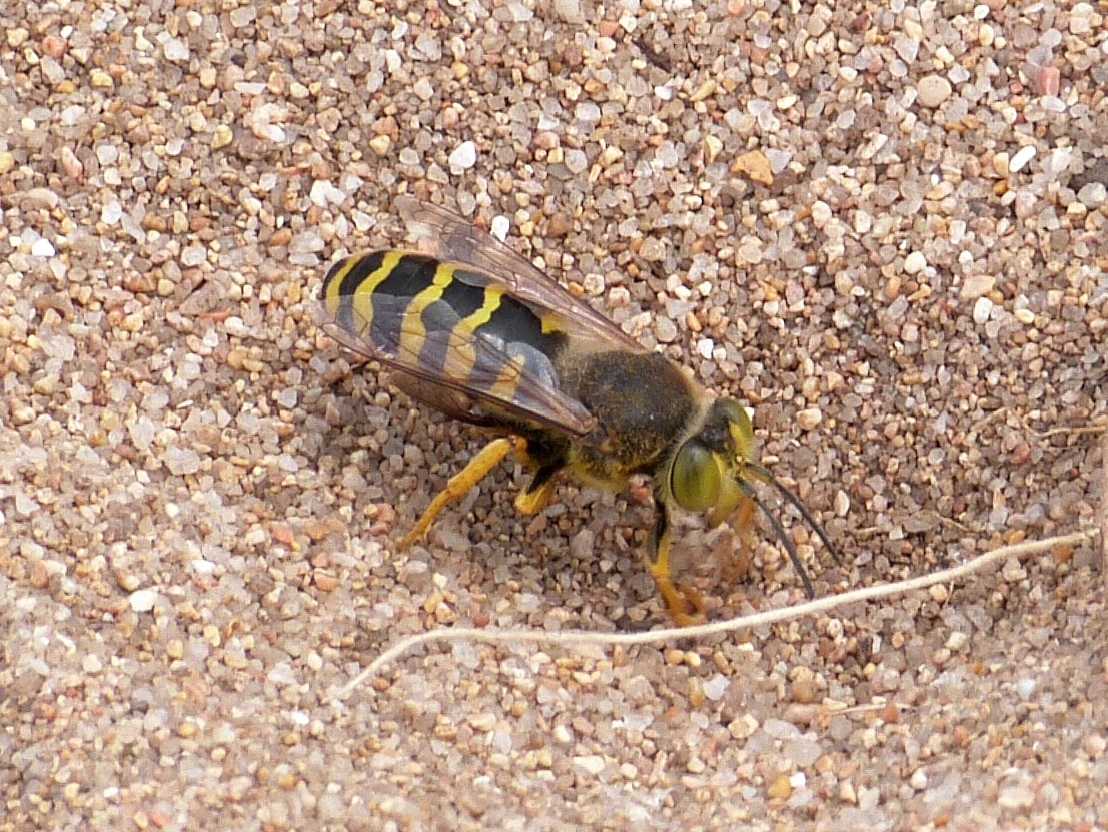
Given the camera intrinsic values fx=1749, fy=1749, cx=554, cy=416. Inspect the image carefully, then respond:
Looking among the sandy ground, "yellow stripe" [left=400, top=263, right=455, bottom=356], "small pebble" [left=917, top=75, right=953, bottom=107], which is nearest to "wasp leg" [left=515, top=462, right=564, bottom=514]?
the sandy ground

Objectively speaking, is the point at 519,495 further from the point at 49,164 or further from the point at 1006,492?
A: the point at 49,164

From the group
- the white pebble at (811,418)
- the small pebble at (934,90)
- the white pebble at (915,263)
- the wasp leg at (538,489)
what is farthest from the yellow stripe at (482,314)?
the small pebble at (934,90)

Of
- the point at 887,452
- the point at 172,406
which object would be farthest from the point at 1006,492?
the point at 172,406

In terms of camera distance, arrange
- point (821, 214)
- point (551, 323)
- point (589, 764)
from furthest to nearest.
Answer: point (821, 214) < point (551, 323) < point (589, 764)

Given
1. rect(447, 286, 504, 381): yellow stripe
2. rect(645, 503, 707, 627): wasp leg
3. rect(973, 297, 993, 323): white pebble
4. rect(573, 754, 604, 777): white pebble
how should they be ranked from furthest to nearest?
1. rect(973, 297, 993, 323): white pebble
2. rect(645, 503, 707, 627): wasp leg
3. rect(447, 286, 504, 381): yellow stripe
4. rect(573, 754, 604, 777): white pebble

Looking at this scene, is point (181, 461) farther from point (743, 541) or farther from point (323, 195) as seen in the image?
point (743, 541)

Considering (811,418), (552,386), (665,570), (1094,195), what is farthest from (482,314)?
(1094,195)

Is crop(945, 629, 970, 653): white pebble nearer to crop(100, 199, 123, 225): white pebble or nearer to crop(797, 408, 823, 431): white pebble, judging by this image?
crop(797, 408, 823, 431): white pebble
